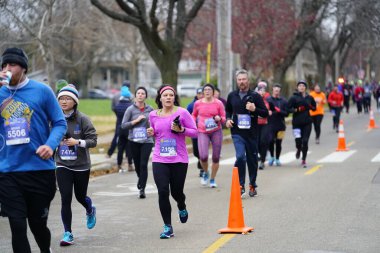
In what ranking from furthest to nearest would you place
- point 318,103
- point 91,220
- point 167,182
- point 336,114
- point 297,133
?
point 336,114 → point 318,103 → point 297,133 → point 91,220 → point 167,182

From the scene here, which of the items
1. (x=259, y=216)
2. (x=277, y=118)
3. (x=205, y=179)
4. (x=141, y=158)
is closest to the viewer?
(x=259, y=216)

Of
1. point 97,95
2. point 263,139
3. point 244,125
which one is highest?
point 244,125

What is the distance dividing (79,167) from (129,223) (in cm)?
152

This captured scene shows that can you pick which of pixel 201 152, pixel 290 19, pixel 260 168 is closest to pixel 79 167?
pixel 201 152

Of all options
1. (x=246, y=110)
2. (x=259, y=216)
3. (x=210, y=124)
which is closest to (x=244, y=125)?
(x=246, y=110)

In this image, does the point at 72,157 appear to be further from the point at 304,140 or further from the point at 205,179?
the point at 304,140

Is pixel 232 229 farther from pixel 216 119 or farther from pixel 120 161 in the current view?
pixel 120 161

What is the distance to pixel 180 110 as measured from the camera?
32.7ft

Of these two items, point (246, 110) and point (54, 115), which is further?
point (246, 110)

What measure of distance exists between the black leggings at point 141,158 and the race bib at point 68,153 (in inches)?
149

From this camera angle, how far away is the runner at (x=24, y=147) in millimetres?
6945

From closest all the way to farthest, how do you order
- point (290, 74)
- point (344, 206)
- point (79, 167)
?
point (79, 167)
point (344, 206)
point (290, 74)

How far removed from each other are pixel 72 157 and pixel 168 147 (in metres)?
1.14

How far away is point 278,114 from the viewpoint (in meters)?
18.4
